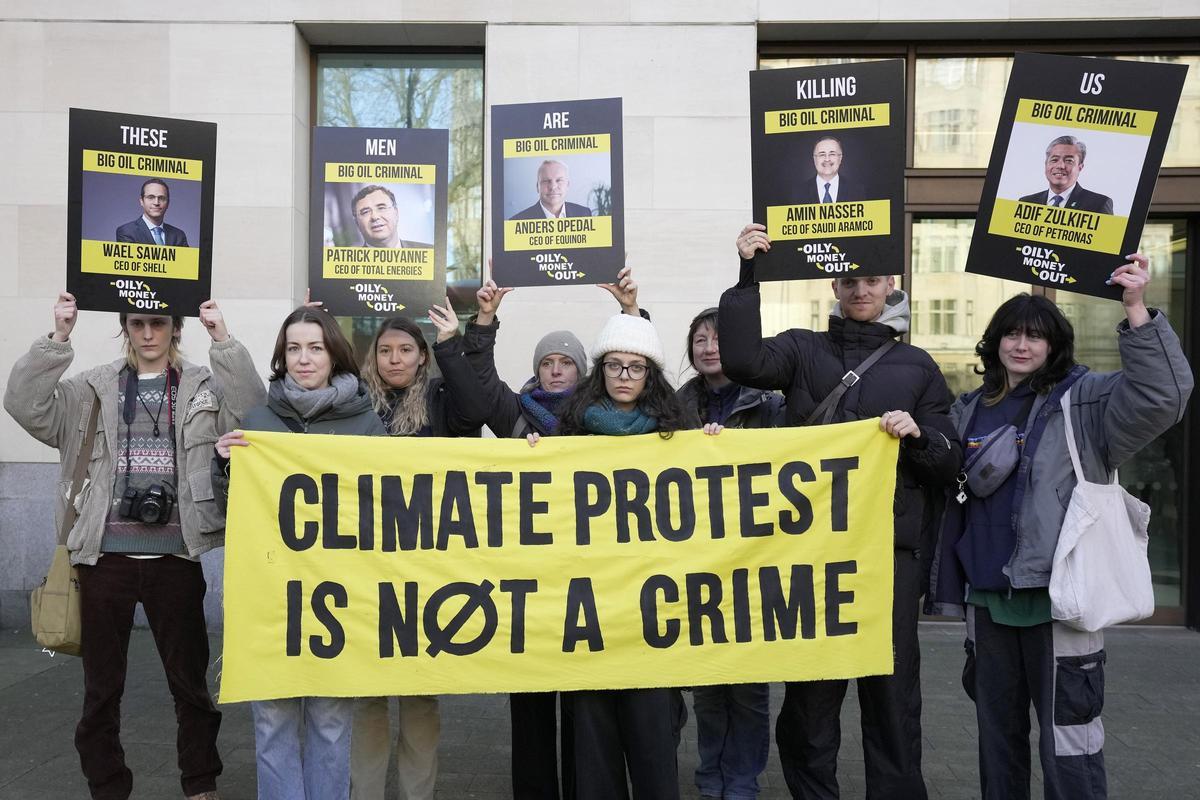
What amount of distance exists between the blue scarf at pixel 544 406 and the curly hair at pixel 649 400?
16.0 inches

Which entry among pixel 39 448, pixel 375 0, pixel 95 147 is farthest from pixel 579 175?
pixel 39 448

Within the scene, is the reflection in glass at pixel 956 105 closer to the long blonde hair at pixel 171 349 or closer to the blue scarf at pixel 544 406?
the blue scarf at pixel 544 406

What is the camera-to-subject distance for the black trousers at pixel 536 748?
3969 mm

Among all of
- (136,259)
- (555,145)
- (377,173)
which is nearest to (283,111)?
(377,173)

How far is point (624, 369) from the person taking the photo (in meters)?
3.65

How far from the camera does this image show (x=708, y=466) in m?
3.89

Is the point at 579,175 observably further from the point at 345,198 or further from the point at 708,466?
the point at 708,466

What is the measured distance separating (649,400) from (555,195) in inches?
47.8

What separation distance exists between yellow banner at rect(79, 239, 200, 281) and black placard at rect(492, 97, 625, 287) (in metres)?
1.35

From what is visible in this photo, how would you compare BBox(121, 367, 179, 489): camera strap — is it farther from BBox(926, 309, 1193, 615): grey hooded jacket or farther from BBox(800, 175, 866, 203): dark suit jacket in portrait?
BBox(926, 309, 1193, 615): grey hooded jacket

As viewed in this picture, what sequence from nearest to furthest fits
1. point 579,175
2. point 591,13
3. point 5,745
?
point 579,175 → point 5,745 → point 591,13

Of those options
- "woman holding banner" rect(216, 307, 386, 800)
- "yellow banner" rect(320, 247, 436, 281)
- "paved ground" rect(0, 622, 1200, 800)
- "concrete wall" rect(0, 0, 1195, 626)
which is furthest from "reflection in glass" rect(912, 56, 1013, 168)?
"woman holding banner" rect(216, 307, 386, 800)

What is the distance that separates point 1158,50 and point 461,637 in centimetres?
730

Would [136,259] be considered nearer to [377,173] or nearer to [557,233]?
[377,173]
